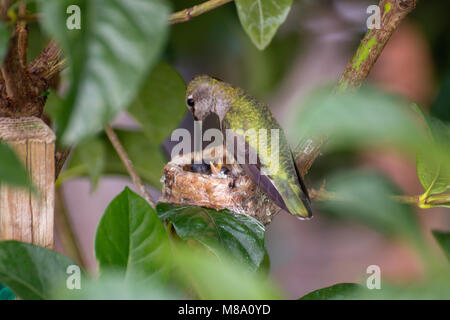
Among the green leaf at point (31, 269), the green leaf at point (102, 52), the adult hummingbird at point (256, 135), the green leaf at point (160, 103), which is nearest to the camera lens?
the green leaf at point (102, 52)

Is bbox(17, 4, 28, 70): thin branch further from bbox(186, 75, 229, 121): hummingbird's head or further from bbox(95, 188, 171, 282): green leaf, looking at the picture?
bbox(186, 75, 229, 121): hummingbird's head

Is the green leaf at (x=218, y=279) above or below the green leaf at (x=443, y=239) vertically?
below

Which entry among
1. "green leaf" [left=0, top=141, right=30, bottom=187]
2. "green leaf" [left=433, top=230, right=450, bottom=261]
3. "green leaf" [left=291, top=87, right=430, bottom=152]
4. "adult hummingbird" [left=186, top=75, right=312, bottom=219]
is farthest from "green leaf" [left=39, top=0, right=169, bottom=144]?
A: "adult hummingbird" [left=186, top=75, right=312, bottom=219]

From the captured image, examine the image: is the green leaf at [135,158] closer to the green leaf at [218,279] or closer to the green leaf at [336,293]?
the green leaf at [336,293]

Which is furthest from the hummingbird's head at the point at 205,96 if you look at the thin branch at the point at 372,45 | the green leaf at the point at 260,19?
the green leaf at the point at 260,19

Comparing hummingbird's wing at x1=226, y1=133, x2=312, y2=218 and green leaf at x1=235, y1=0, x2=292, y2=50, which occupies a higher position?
green leaf at x1=235, y1=0, x2=292, y2=50

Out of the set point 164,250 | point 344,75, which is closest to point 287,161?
point 344,75
